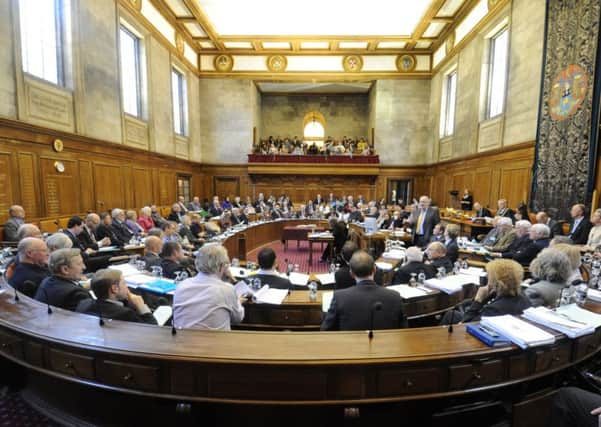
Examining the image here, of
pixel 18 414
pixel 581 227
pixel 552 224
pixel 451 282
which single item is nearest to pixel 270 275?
pixel 451 282

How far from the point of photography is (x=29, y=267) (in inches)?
113

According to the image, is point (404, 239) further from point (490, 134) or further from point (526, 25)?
point (526, 25)

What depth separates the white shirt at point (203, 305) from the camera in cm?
199

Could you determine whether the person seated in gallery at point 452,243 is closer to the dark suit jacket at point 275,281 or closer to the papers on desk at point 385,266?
the papers on desk at point 385,266

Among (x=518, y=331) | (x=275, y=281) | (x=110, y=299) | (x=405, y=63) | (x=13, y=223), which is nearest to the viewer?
(x=518, y=331)

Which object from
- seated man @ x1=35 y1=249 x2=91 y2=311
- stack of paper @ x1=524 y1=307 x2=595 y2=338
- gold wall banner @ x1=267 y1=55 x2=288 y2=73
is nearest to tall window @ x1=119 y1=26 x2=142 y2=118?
gold wall banner @ x1=267 y1=55 x2=288 y2=73

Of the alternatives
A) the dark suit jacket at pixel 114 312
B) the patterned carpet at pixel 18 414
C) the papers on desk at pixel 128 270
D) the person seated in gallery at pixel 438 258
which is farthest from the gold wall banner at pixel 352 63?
the patterned carpet at pixel 18 414

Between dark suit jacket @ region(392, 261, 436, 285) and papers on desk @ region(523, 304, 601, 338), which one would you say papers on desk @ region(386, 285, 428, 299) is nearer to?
dark suit jacket @ region(392, 261, 436, 285)

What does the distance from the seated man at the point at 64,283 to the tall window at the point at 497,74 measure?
37.4 ft

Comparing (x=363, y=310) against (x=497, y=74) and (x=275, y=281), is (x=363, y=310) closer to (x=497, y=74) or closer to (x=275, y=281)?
(x=275, y=281)

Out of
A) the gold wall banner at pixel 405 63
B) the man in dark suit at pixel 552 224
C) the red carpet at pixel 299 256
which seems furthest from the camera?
the gold wall banner at pixel 405 63

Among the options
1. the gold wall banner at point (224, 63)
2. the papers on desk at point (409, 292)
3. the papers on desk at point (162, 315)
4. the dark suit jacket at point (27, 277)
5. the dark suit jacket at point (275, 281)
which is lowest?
the papers on desk at point (162, 315)

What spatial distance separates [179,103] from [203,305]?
1419 cm

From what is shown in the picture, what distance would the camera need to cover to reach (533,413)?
186cm
